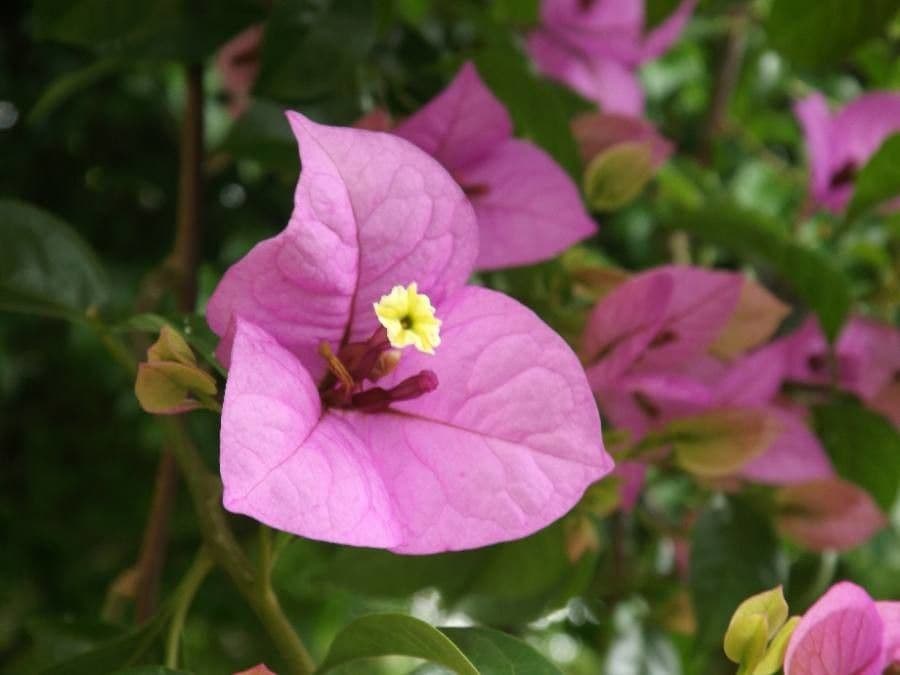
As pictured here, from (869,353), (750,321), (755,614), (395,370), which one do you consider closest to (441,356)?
(395,370)

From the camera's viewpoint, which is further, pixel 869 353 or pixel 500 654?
pixel 869 353

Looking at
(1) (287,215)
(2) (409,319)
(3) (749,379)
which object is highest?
(2) (409,319)

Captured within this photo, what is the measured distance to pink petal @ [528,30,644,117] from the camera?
0.74 metres

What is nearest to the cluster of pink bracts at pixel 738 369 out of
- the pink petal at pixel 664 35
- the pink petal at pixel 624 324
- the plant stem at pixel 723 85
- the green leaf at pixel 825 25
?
the pink petal at pixel 624 324

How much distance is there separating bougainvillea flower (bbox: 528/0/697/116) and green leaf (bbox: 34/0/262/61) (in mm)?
219

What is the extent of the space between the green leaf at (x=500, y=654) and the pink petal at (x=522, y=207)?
6.8 inches

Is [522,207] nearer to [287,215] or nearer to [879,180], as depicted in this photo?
[879,180]

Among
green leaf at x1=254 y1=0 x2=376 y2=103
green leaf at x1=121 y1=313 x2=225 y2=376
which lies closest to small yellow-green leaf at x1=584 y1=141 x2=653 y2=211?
green leaf at x1=254 y1=0 x2=376 y2=103

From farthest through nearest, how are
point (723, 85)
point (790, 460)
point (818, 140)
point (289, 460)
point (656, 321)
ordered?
point (723, 85) < point (818, 140) < point (790, 460) < point (656, 321) < point (289, 460)

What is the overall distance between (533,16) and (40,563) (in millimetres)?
574

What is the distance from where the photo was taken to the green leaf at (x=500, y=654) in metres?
0.35

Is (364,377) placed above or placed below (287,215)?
above

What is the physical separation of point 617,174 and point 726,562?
0.18m

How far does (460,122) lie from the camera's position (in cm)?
49
